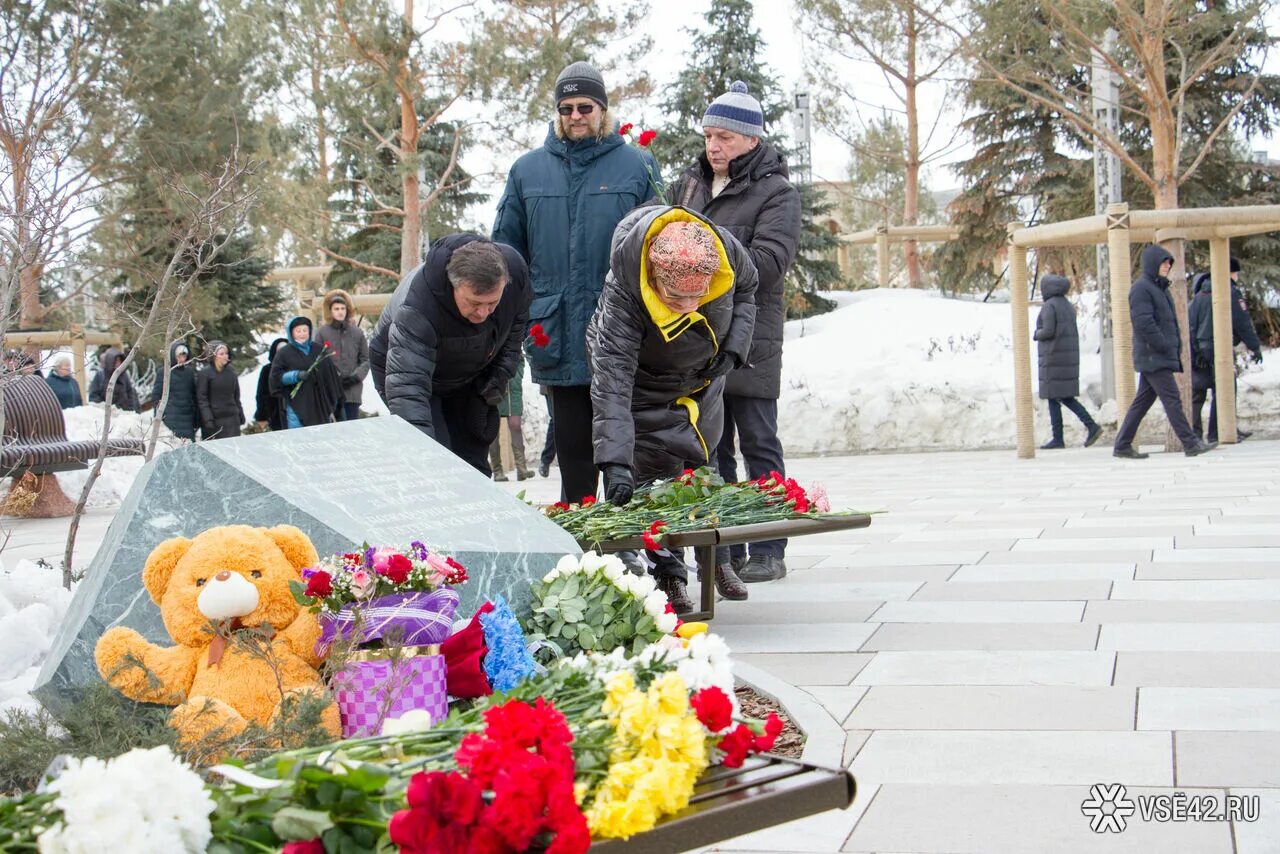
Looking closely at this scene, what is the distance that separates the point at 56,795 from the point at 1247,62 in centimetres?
2455

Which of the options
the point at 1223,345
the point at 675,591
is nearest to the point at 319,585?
the point at 675,591

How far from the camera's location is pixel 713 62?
81.8 ft

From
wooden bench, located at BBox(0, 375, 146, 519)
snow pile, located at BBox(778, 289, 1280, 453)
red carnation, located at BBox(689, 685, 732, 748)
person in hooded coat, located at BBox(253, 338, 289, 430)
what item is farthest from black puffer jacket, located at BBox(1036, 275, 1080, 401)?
red carnation, located at BBox(689, 685, 732, 748)

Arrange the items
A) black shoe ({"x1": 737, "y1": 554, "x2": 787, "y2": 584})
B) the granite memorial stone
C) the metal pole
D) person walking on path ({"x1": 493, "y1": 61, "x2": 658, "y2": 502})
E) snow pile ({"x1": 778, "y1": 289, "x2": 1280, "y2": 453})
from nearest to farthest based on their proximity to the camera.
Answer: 1. the granite memorial stone
2. person walking on path ({"x1": 493, "y1": 61, "x2": 658, "y2": 502})
3. black shoe ({"x1": 737, "y1": 554, "x2": 787, "y2": 584})
4. snow pile ({"x1": 778, "y1": 289, "x2": 1280, "y2": 453})
5. the metal pole

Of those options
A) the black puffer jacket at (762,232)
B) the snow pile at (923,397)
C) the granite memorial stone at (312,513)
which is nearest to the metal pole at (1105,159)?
the snow pile at (923,397)

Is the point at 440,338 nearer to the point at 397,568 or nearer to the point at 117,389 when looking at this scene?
the point at 397,568

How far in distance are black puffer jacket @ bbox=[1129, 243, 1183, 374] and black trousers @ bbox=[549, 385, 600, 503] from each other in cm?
755

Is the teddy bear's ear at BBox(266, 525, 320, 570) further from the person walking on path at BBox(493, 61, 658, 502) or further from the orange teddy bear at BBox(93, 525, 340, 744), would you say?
the person walking on path at BBox(493, 61, 658, 502)

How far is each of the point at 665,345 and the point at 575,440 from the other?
91cm

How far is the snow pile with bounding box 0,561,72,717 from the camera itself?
3.96 m

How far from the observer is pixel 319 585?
3.07 meters

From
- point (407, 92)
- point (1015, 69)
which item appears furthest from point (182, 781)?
point (407, 92)

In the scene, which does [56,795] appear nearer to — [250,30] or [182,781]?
[182,781]

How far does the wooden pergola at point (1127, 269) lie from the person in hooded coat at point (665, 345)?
8.48m
